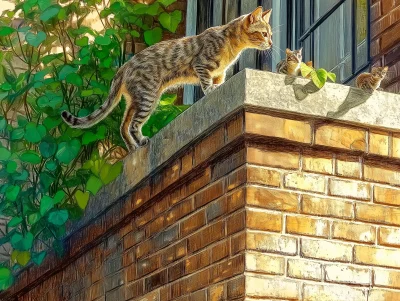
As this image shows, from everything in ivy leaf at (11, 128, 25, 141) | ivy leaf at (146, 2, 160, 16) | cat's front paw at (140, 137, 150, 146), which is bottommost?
cat's front paw at (140, 137, 150, 146)

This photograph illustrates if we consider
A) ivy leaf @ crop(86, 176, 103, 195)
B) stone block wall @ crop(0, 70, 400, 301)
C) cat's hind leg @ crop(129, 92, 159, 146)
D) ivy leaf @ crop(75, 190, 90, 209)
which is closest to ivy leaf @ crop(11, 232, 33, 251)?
ivy leaf @ crop(75, 190, 90, 209)

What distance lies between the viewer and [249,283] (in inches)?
173

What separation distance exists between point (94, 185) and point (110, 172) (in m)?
0.24

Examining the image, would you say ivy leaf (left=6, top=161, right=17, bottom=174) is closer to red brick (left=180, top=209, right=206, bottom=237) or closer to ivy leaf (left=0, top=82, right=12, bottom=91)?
ivy leaf (left=0, top=82, right=12, bottom=91)

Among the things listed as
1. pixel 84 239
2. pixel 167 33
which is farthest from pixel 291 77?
pixel 167 33

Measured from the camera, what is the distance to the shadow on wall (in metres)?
4.71

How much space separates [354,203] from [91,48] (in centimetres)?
307

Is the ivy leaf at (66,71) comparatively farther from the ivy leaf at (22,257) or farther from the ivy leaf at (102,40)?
the ivy leaf at (22,257)

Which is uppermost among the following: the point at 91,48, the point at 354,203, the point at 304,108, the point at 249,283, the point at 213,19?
the point at 213,19

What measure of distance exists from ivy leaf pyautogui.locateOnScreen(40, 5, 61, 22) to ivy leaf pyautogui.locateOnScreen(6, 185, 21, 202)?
1.26 meters

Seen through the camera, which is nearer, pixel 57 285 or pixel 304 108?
pixel 304 108

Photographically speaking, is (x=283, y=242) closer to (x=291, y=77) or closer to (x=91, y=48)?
(x=291, y=77)

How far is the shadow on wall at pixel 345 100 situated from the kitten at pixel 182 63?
1296 millimetres

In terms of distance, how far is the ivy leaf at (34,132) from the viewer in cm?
669
